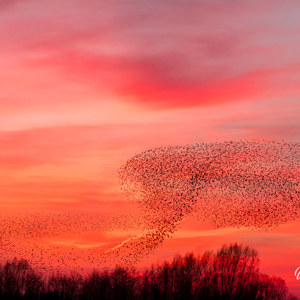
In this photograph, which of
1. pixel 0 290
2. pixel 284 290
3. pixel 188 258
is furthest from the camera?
pixel 284 290

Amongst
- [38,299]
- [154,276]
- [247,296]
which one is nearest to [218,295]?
[247,296]

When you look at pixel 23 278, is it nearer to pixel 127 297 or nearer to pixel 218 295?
pixel 127 297

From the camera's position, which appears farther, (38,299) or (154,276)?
(154,276)

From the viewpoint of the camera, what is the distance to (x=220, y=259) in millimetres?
139875

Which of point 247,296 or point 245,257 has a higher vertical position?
point 245,257

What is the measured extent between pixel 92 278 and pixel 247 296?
113 feet

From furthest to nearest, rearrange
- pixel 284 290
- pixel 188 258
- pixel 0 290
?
pixel 284 290
pixel 188 258
pixel 0 290

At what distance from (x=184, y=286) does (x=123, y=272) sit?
47.5ft

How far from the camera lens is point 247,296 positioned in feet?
459

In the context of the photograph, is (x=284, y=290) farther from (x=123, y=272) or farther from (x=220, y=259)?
(x=123, y=272)

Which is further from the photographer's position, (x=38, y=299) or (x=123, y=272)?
(x=123, y=272)

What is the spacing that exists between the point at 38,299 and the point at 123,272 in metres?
20.5

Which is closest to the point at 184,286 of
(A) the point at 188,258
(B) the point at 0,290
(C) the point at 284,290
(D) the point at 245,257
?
(A) the point at 188,258

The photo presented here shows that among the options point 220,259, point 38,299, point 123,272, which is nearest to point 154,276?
point 123,272
